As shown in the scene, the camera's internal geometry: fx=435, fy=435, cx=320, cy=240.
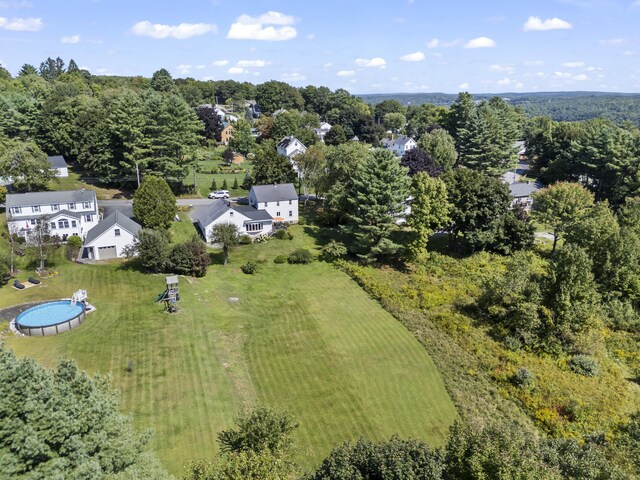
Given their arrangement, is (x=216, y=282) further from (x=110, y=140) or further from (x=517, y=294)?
(x=110, y=140)

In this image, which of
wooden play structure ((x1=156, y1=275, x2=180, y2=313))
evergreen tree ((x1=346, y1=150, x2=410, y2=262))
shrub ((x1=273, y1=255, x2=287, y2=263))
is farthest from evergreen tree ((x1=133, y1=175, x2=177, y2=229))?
evergreen tree ((x1=346, y1=150, x2=410, y2=262))

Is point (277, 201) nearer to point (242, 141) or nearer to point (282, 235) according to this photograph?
point (282, 235)

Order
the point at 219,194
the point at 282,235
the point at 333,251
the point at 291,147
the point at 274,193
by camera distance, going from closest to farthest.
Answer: the point at 333,251 → the point at 282,235 → the point at 274,193 → the point at 219,194 → the point at 291,147

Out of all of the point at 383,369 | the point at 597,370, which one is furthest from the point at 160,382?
the point at 597,370

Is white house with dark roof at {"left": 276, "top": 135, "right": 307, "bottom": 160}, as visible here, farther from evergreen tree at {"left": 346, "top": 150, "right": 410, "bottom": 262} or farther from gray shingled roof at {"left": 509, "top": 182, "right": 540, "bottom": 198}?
evergreen tree at {"left": 346, "top": 150, "right": 410, "bottom": 262}

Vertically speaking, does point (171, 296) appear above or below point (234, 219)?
below

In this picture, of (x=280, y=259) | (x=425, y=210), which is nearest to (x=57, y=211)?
(x=280, y=259)
